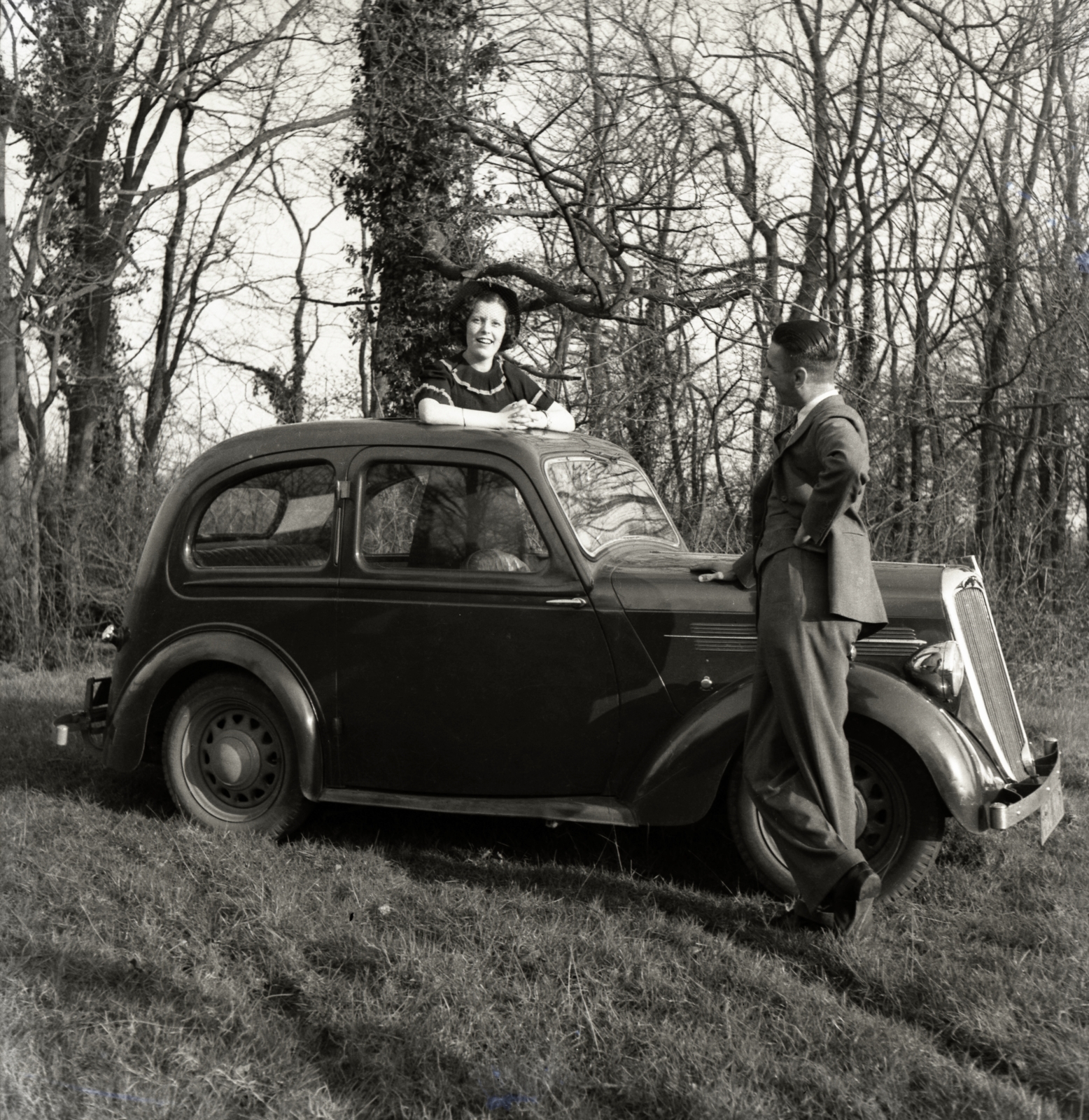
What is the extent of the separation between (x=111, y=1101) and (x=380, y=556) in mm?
2635

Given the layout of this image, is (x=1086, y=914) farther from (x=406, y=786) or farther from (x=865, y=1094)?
(x=406, y=786)

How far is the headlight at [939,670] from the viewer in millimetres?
4582

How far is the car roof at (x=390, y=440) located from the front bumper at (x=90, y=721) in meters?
1.22

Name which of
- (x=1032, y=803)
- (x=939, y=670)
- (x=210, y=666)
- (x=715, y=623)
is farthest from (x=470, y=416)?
(x=1032, y=803)

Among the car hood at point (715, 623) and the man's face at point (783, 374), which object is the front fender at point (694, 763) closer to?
the car hood at point (715, 623)

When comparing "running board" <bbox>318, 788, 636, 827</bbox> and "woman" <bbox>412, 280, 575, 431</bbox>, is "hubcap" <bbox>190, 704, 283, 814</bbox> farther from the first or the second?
"woman" <bbox>412, 280, 575, 431</bbox>

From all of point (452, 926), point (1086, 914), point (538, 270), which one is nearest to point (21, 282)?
point (538, 270)

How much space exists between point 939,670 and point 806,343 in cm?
131

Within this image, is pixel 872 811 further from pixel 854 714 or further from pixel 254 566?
pixel 254 566

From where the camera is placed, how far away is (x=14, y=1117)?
2.98 m

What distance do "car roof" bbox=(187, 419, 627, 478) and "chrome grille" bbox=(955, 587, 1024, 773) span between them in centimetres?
174

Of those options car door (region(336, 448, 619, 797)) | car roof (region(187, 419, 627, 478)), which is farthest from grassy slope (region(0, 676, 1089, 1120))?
car roof (region(187, 419, 627, 478))

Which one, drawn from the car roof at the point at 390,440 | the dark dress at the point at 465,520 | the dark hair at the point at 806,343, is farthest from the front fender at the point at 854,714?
the car roof at the point at 390,440

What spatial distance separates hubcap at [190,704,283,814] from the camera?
5.48 meters
